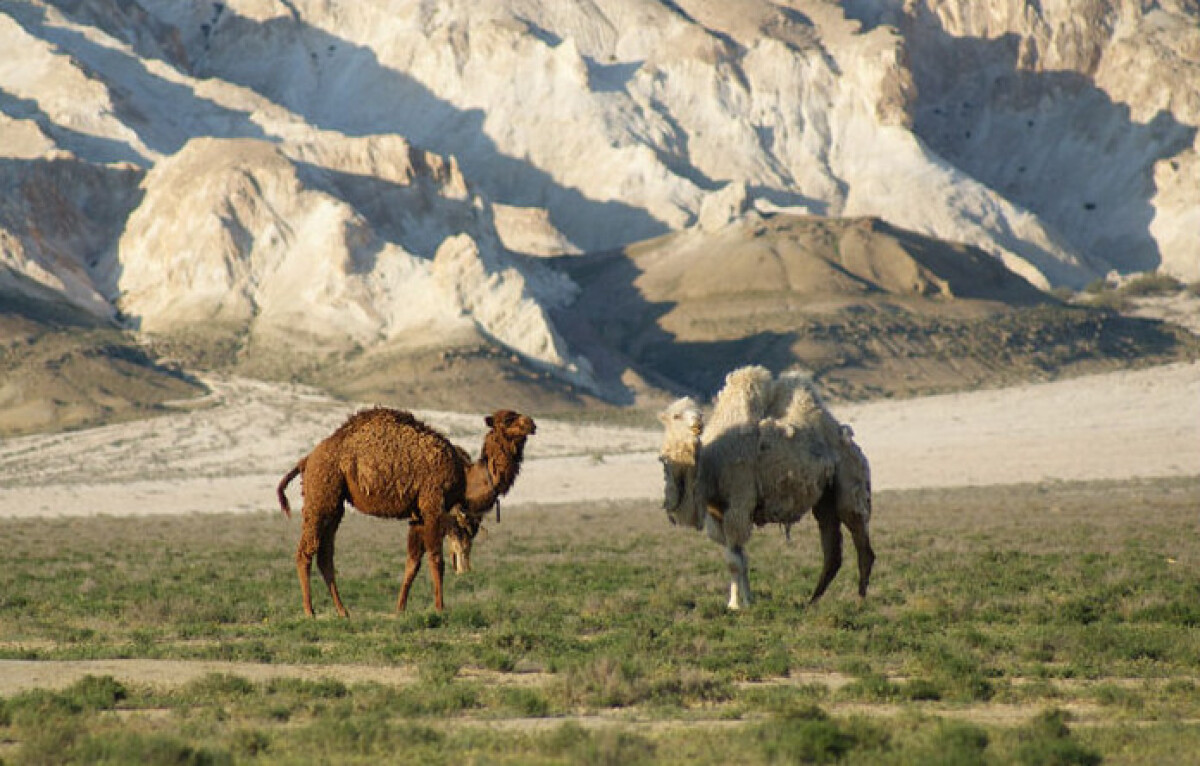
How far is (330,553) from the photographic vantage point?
1972 cm

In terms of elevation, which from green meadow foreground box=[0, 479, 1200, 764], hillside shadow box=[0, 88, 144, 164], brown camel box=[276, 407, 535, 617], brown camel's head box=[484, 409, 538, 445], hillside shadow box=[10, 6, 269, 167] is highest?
hillside shadow box=[10, 6, 269, 167]


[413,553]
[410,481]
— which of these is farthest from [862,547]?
[410,481]

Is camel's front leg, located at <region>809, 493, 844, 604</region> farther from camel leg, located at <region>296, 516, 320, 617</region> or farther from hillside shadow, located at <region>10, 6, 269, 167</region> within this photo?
hillside shadow, located at <region>10, 6, 269, 167</region>

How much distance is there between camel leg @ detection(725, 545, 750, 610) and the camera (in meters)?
19.8

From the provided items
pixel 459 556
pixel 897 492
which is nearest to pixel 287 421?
pixel 897 492

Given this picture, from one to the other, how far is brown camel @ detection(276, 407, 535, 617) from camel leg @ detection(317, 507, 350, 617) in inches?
0.8

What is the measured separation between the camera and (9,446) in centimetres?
9644

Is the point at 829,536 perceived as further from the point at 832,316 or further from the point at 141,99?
the point at 141,99

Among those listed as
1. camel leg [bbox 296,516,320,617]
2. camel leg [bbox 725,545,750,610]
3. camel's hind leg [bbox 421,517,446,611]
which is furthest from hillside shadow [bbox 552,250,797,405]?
camel's hind leg [bbox 421,517,446,611]

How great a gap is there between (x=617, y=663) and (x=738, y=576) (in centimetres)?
585

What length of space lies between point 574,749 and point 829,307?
134266mm

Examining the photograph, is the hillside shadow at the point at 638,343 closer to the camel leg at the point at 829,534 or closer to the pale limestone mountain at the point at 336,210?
the pale limestone mountain at the point at 336,210

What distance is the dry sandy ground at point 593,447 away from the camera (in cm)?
6856

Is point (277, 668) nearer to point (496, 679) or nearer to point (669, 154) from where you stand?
point (496, 679)
